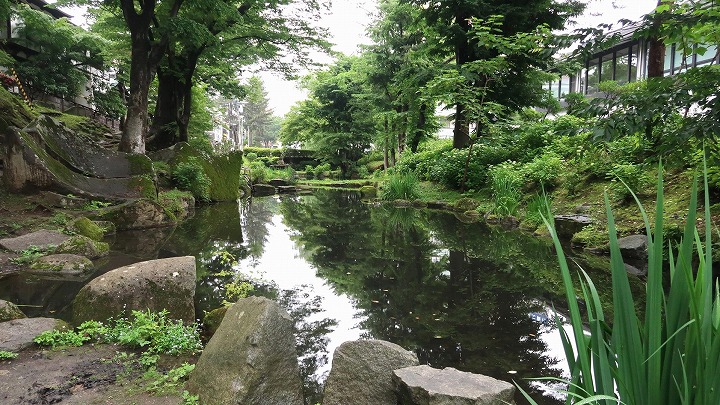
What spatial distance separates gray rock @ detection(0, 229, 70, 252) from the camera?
580cm

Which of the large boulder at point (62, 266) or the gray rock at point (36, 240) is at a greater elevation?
the gray rock at point (36, 240)

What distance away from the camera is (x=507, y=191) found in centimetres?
980

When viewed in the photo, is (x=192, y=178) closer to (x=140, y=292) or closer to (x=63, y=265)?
(x=63, y=265)

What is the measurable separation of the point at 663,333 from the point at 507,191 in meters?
8.88

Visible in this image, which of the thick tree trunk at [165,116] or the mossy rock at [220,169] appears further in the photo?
the thick tree trunk at [165,116]

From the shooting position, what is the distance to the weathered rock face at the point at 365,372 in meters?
2.56

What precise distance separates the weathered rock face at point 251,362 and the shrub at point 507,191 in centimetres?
774

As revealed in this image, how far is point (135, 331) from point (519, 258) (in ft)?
16.5

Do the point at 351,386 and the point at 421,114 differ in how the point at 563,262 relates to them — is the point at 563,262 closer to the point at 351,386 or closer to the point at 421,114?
the point at 351,386

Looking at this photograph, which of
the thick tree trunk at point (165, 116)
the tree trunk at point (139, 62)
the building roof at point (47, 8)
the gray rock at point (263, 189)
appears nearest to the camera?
the tree trunk at point (139, 62)

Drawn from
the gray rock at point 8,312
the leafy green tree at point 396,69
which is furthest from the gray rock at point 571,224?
the leafy green tree at point 396,69

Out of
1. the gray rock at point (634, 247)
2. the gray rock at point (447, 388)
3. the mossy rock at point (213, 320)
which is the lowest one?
the mossy rock at point (213, 320)

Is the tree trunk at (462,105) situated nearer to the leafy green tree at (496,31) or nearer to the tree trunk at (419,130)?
the leafy green tree at (496,31)

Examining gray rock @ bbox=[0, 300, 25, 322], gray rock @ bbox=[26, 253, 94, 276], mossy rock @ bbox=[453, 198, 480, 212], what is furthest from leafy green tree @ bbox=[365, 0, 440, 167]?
Result: gray rock @ bbox=[0, 300, 25, 322]
